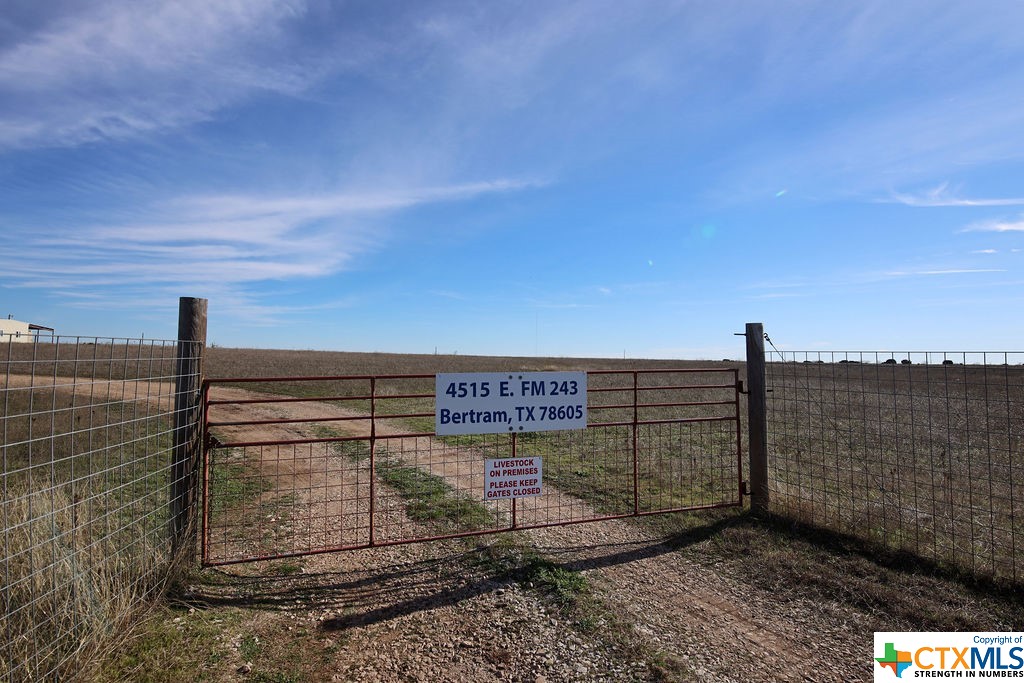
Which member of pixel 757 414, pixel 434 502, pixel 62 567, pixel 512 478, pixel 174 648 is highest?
pixel 757 414

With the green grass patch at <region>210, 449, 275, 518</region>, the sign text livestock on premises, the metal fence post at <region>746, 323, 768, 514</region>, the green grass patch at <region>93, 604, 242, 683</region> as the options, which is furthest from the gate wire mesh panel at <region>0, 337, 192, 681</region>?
the metal fence post at <region>746, 323, 768, 514</region>

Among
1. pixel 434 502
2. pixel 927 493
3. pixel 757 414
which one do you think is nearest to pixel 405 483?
pixel 434 502

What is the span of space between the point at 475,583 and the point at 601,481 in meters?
4.46

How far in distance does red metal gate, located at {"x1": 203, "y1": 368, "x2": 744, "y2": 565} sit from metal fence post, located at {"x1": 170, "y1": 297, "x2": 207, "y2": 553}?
0.46 feet

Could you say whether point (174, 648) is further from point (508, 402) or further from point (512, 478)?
point (508, 402)

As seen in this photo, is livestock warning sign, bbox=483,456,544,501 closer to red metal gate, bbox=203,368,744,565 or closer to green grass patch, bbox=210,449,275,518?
red metal gate, bbox=203,368,744,565

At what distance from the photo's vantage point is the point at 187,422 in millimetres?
5719

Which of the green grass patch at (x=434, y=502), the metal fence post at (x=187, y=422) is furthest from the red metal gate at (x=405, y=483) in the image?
the metal fence post at (x=187, y=422)

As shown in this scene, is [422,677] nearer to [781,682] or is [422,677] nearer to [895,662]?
[781,682]

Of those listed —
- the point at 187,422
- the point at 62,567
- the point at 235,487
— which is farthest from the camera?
the point at 235,487

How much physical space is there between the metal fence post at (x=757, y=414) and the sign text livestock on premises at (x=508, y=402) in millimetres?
2827

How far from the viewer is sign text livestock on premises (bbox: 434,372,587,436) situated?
6.41 metres

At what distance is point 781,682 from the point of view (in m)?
4.14

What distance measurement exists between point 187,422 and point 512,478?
361 cm
